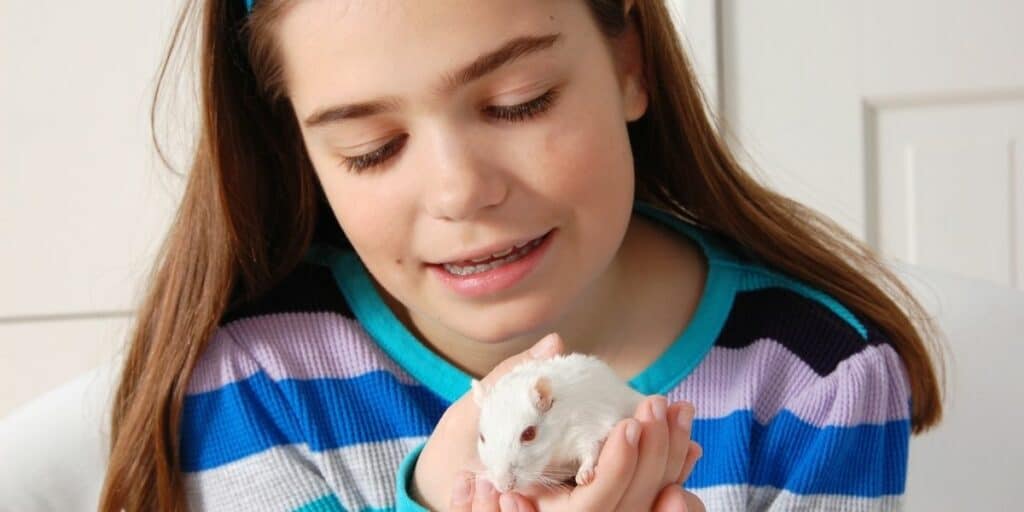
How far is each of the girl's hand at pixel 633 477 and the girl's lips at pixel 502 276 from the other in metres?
0.19

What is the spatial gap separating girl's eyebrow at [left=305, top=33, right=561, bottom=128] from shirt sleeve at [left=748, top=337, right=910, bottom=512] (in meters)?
0.36

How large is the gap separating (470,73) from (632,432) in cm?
30

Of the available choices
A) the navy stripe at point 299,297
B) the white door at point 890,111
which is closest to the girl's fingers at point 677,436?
the navy stripe at point 299,297

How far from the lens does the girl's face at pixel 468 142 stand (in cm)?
81

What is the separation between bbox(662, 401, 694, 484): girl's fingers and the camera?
2.21ft

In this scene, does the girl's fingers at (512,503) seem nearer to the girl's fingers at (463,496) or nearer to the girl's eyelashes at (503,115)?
the girl's fingers at (463,496)

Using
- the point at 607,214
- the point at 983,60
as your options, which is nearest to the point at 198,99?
the point at 607,214

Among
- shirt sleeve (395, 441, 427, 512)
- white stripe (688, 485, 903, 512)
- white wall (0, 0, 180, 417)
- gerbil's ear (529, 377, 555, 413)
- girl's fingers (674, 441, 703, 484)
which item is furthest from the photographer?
white wall (0, 0, 180, 417)

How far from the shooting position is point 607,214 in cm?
90

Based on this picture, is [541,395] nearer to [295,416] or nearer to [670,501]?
[670,501]


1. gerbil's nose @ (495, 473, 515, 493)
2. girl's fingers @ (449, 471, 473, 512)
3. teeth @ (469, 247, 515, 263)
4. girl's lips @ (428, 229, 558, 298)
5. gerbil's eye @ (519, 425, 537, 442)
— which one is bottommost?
girl's fingers @ (449, 471, 473, 512)

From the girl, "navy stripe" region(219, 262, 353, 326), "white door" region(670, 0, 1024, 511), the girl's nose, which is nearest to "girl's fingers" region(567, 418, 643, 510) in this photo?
the girl

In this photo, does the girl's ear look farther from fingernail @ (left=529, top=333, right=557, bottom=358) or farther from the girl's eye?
fingernail @ (left=529, top=333, right=557, bottom=358)

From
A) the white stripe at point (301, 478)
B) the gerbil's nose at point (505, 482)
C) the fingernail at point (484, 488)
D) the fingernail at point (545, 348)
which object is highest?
the fingernail at point (545, 348)
